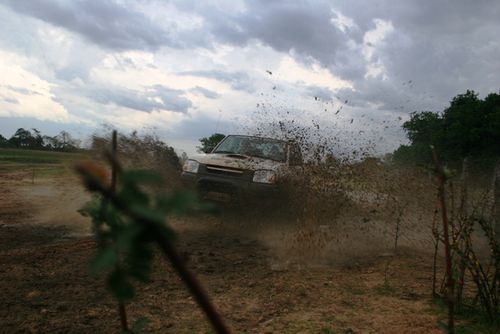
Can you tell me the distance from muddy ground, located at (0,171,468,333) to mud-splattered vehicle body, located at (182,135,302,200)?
48cm

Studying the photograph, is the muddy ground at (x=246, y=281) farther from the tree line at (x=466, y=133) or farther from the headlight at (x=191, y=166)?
the tree line at (x=466, y=133)

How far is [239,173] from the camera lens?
25.7ft

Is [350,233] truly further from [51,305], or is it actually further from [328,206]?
[51,305]

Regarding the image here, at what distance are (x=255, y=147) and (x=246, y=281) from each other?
4.18 m

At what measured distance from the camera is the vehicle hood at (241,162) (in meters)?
7.89

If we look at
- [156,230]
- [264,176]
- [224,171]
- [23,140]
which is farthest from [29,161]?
[156,230]

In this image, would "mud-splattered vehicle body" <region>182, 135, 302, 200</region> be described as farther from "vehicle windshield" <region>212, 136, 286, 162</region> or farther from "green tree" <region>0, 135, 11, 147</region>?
"green tree" <region>0, 135, 11, 147</region>

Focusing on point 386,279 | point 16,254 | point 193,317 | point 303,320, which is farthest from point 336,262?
point 16,254

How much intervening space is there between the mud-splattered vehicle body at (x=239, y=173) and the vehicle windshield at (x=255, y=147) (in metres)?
0.03

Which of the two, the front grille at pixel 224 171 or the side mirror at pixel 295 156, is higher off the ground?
the side mirror at pixel 295 156

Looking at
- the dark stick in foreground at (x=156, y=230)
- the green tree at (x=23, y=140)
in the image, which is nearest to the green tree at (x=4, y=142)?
the green tree at (x=23, y=140)

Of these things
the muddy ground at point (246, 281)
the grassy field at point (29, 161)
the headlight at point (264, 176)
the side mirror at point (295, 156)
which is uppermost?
the side mirror at point (295, 156)

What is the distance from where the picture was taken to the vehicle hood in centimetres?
789

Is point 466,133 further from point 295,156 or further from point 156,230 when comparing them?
point 156,230
